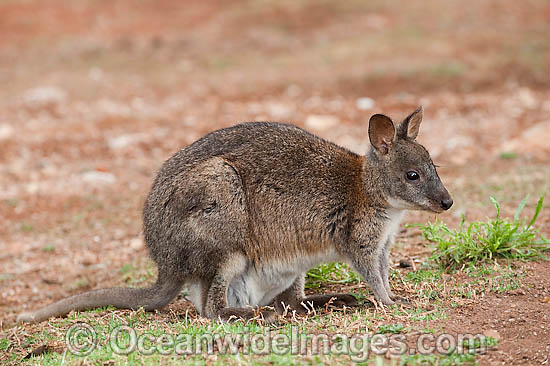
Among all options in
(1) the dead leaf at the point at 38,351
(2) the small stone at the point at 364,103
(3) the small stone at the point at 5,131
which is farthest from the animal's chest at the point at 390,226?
(3) the small stone at the point at 5,131

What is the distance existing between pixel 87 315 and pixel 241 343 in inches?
72.4

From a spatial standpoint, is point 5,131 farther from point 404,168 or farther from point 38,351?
point 404,168

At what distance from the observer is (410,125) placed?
5.52 m

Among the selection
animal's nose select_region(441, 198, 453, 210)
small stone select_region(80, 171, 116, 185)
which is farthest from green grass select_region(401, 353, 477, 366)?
small stone select_region(80, 171, 116, 185)

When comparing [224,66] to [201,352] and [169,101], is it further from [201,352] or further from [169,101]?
[201,352]

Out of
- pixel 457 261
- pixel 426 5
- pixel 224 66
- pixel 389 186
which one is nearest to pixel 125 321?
pixel 389 186

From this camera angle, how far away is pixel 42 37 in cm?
1844

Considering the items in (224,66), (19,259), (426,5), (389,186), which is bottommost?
(19,259)

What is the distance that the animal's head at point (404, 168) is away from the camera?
5.29 m

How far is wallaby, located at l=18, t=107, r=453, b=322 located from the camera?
5336 mm

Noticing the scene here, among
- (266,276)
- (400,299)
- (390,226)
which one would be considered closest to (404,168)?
(390,226)

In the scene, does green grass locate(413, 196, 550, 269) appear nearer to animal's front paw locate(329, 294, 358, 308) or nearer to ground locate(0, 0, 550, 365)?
ground locate(0, 0, 550, 365)

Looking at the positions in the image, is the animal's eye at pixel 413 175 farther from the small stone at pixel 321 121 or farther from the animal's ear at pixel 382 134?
the small stone at pixel 321 121

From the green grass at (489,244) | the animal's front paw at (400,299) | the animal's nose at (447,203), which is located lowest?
the animal's front paw at (400,299)
